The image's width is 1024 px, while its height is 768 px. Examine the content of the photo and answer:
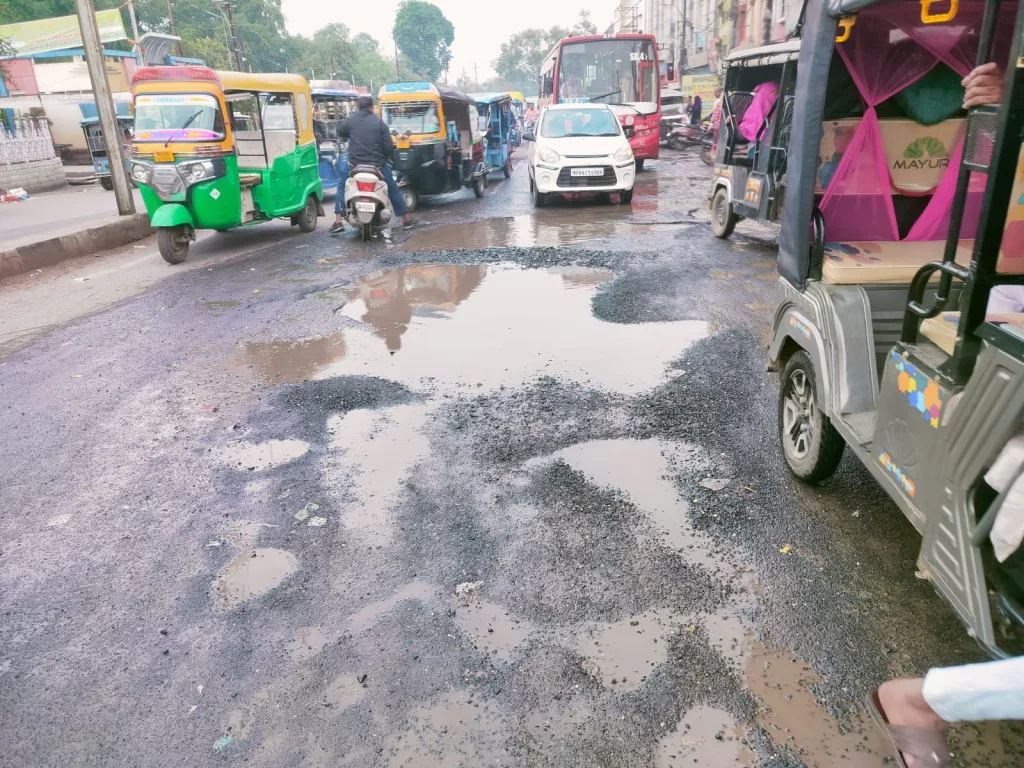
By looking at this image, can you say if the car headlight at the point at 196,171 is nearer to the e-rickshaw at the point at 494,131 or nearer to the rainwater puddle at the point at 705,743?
the rainwater puddle at the point at 705,743

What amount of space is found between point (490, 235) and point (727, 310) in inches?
192

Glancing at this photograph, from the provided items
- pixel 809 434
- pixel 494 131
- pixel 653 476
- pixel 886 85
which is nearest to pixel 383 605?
pixel 653 476

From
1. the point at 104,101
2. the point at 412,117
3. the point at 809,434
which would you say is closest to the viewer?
the point at 809,434

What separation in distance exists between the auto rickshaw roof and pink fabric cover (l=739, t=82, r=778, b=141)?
244 inches

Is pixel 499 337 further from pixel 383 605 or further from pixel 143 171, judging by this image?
pixel 143 171

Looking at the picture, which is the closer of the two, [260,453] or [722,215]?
[260,453]

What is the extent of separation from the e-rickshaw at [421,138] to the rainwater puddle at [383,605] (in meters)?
10.6

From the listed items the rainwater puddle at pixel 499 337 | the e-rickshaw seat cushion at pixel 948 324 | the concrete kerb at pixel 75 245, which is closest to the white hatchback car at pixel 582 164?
the rainwater puddle at pixel 499 337

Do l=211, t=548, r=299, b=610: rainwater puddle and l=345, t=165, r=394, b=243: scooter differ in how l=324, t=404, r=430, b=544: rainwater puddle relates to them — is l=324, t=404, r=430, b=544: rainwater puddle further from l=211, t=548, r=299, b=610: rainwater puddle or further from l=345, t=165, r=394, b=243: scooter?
l=345, t=165, r=394, b=243: scooter

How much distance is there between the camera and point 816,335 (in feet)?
10.9

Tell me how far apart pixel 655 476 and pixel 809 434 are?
80 centimetres

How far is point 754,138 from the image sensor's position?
808 cm

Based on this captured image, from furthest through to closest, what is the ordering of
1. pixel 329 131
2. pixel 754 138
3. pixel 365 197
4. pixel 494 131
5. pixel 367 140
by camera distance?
pixel 494 131 → pixel 329 131 → pixel 367 140 → pixel 365 197 → pixel 754 138

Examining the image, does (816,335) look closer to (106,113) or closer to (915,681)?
(915,681)
